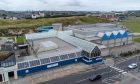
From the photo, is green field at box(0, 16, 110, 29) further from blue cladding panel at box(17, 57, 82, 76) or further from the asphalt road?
the asphalt road

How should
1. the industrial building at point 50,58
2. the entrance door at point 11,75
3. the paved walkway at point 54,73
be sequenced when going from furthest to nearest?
the industrial building at point 50,58 < the entrance door at point 11,75 < the paved walkway at point 54,73

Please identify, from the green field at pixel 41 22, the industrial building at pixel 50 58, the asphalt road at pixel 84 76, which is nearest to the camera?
the asphalt road at pixel 84 76

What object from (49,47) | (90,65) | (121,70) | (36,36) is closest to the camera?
(121,70)

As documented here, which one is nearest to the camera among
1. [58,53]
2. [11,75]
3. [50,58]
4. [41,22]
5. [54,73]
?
[11,75]

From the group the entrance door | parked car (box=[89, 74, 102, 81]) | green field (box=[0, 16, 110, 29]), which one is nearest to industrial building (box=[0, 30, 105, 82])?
the entrance door

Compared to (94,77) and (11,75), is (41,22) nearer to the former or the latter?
(11,75)

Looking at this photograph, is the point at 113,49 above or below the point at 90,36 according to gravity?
below

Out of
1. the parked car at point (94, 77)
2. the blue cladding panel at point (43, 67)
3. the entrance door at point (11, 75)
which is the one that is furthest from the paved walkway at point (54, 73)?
the parked car at point (94, 77)

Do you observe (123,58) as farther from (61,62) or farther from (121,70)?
(61,62)

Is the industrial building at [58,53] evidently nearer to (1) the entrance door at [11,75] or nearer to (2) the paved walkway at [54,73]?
(1) the entrance door at [11,75]

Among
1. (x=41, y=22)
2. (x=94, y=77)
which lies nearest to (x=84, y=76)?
(x=94, y=77)

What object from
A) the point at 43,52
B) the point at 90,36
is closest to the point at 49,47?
the point at 43,52
